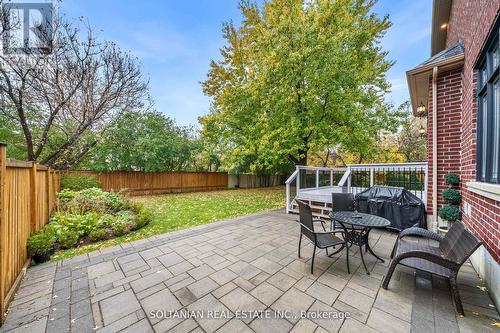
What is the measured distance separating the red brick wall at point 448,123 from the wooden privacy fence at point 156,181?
11.0 meters

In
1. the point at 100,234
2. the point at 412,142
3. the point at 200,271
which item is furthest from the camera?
the point at 412,142

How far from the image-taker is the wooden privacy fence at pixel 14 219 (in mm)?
1938

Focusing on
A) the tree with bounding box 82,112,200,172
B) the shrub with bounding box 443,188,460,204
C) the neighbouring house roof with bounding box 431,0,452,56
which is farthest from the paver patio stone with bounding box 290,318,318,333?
the tree with bounding box 82,112,200,172

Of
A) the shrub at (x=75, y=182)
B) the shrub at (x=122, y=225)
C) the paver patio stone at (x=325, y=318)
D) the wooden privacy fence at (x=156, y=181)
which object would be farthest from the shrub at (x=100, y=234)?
the wooden privacy fence at (x=156, y=181)

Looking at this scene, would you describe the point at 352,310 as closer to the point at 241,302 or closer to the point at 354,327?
the point at 354,327

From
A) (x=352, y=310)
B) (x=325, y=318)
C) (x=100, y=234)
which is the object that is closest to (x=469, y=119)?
(x=352, y=310)

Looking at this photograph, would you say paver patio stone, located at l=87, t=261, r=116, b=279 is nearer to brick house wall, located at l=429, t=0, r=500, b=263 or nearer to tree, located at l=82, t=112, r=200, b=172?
brick house wall, located at l=429, t=0, r=500, b=263

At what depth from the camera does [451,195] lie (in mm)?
3783

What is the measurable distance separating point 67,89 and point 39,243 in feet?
20.3

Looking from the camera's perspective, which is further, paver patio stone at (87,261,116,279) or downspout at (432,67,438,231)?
downspout at (432,67,438,231)

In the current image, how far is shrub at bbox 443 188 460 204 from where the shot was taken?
376 cm

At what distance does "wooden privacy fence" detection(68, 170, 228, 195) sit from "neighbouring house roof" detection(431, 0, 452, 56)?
12637 mm

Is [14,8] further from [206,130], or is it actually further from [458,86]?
[458,86]

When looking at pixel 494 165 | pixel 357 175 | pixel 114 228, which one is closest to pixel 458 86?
pixel 494 165
